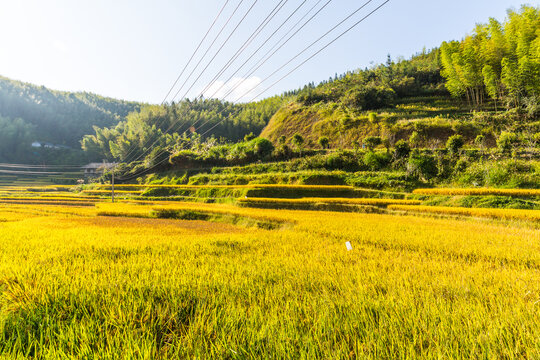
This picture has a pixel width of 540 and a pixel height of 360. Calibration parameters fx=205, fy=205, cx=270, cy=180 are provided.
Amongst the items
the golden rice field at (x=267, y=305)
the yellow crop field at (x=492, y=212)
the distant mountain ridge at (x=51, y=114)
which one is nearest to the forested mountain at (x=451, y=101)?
the yellow crop field at (x=492, y=212)

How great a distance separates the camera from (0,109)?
137750 millimetres

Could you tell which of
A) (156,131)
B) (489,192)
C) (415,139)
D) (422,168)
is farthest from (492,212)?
(156,131)

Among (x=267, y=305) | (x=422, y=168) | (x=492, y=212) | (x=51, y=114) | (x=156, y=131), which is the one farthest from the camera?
(x=51, y=114)

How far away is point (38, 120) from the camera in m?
138

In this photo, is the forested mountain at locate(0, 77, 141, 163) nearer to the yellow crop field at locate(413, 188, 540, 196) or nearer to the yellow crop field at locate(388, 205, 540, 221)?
the yellow crop field at locate(388, 205, 540, 221)

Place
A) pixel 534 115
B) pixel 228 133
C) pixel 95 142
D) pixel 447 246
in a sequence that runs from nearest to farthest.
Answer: pixel 447 246
pixel 534 115
pixel 95 142
pixel 228 133

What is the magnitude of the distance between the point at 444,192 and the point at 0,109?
235 m

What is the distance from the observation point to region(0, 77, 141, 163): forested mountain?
10238cm

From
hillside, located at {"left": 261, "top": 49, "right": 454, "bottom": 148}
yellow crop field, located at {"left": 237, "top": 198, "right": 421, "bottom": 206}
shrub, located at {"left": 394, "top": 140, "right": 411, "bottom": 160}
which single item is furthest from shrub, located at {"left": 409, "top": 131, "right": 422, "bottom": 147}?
yellow crop field, located at {"left": 237, "top": 198, "right": 421, "bottom": 206}

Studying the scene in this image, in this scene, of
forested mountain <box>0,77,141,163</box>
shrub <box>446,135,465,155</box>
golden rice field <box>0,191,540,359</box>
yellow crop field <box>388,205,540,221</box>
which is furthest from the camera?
forested mountain <box>0,77,141,163</box>

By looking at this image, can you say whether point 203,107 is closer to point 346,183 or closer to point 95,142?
point 95,142

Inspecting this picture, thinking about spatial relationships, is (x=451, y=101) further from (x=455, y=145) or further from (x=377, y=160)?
(x=377, y=160)

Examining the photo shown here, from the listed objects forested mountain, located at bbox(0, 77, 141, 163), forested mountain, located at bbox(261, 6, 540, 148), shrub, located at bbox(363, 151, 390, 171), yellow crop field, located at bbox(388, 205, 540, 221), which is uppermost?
forested mountain, located at bbox(0, 77, 141, 163)

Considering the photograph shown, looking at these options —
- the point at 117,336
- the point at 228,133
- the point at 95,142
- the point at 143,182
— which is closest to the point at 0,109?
the point at 95,142
